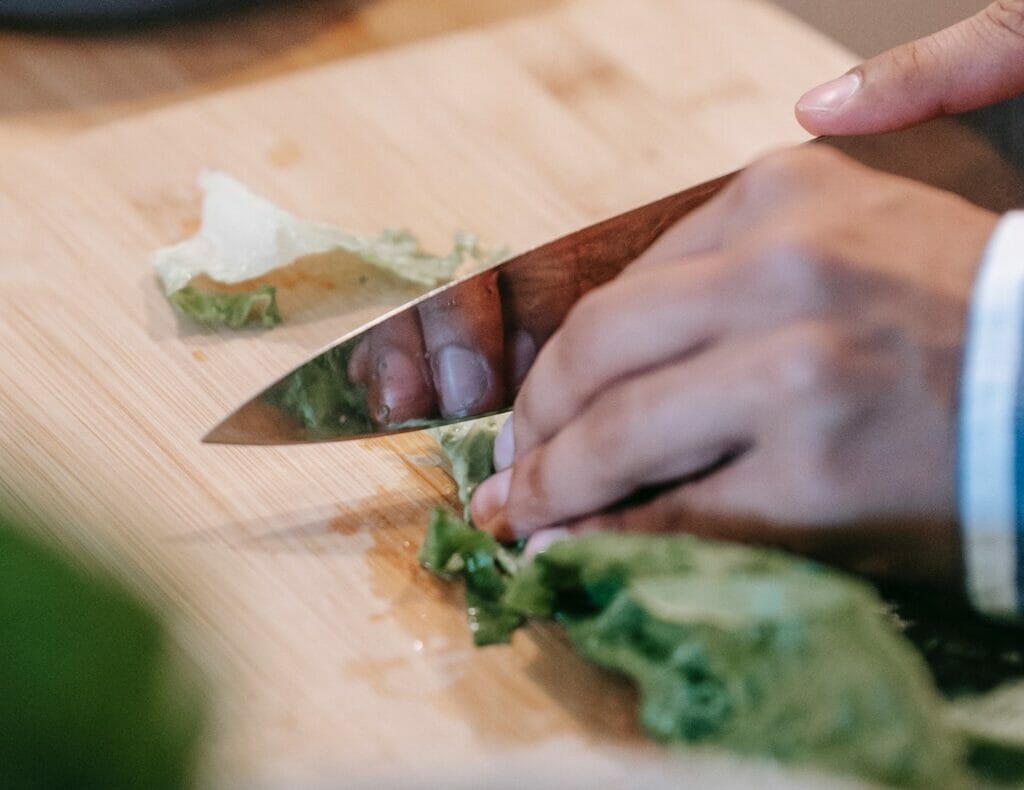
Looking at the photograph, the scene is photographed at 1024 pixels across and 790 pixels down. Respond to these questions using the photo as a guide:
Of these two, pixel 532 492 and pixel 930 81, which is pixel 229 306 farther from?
pixel 930 81

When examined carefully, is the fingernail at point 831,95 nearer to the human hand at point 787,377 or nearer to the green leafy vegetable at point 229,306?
the human hand at point 787,377

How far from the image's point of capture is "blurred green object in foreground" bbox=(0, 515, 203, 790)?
416mm

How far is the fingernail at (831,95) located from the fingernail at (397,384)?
56 cm

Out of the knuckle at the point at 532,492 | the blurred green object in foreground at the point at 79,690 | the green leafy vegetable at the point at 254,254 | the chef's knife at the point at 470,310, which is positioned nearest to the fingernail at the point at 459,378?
the chef's knife at the point at 470,310

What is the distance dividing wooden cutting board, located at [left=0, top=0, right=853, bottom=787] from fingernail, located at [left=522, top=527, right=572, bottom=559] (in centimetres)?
7

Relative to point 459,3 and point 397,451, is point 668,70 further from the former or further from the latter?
point 397,451

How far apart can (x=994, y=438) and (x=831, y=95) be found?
0.58m

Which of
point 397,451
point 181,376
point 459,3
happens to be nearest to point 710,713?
point 397,451

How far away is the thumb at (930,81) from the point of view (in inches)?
51.9

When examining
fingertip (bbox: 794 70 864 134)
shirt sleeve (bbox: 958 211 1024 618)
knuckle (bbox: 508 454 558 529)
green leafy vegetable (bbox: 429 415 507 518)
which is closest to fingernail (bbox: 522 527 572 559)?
knuckle (bbox: 508 454 558 529)

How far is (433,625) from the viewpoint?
104 centimetres

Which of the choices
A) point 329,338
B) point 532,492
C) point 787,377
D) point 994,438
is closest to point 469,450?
point 532,492

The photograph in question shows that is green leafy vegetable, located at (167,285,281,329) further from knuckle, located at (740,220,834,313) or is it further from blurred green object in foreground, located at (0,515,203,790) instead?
blurred green object in foreground, located at (0,515,203,790)

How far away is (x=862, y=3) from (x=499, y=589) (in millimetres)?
2371
